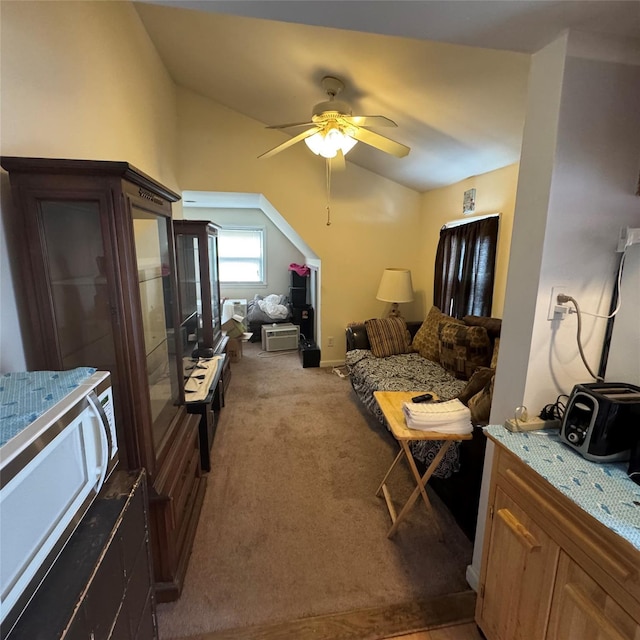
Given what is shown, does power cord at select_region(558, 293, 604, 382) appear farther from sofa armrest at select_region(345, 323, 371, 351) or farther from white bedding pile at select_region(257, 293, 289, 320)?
white bedding pile at select_region(257, 293, 289, 320)

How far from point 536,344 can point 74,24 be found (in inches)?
92.6

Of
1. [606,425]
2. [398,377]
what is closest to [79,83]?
[606,425]

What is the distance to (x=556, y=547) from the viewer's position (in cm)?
96

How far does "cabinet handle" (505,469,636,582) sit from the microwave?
20cm

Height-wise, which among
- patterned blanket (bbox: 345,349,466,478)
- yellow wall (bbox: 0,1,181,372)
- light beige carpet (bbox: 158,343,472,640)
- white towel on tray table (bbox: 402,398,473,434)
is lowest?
light beige carpet (bbox: 158,343,472,640)

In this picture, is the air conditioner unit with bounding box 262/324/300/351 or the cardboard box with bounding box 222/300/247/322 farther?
the cardboard box with bounding box 222/300/247/322

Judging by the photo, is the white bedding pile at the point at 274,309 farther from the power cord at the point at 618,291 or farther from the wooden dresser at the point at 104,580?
the power cord at the point at 618,291

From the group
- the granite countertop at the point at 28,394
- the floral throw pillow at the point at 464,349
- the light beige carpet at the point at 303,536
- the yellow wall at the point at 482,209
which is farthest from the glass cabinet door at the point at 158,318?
the floral throw pillow at the point at 464,349

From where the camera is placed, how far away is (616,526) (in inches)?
31.2

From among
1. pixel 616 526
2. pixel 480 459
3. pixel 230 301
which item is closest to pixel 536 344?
pixel 616 526

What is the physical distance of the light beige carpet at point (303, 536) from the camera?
4.91ft

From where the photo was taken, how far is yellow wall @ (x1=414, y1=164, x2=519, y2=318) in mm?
2781

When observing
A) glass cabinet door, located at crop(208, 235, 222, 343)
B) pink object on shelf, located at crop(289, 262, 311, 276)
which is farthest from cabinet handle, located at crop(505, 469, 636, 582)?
pink object on shelf, located at crop(289, 262, 311, 276)

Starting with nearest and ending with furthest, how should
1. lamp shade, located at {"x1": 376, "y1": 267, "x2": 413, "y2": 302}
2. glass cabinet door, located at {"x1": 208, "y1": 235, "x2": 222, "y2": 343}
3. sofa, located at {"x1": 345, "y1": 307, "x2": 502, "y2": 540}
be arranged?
1. sofa, located at {"x1": 345, "y1": 307, "x2": 502, "y2": 540}
2. glass cabinet door, located at {"x1": 208, "y1": 235, "x2": 222, "y2": 343}
3. lamp shade, located at {"x1": 376, "y1": 267, "x2": 413, "y2": 302}
